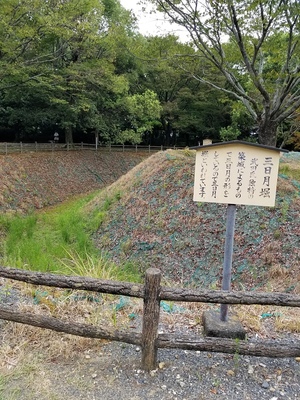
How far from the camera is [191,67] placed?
37.2ft

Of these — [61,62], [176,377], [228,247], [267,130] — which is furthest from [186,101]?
[176,377]

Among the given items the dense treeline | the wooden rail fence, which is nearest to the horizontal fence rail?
the dense treeline

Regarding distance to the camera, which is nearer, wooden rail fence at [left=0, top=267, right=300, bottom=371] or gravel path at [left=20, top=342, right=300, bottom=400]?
gravel path at [left=20, top=342, right=300, bottom=400]

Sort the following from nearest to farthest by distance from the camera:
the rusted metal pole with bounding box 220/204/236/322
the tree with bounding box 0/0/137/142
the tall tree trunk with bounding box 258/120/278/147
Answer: the rusted metal pole with bounding box 220/204/236/322
the tall tree trunk with bounding box 258/120/278/147
the tree with bounding box 0/0/137/142

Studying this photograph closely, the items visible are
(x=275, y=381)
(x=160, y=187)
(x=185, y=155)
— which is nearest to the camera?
(x=275, y=381)

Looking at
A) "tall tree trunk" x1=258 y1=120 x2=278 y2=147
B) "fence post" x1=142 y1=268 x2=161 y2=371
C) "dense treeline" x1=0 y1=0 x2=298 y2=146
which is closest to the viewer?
"fence post" x1=142 y1=268 x2=161 y2=371

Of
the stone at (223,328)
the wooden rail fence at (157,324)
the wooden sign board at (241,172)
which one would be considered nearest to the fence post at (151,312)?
the wooden rail fence at (157,324)

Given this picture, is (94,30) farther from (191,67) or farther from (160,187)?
(160,187)

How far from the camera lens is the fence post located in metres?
2.34

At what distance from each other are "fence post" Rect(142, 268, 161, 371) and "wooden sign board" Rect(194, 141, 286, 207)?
1.02 meters

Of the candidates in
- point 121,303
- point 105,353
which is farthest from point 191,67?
point 105,353

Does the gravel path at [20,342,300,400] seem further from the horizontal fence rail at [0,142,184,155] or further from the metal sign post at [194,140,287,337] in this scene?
the horizontal fence rail at [0,142,184,155]

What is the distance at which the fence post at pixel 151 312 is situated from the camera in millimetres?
2337

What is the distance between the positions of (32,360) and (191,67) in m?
11.2
